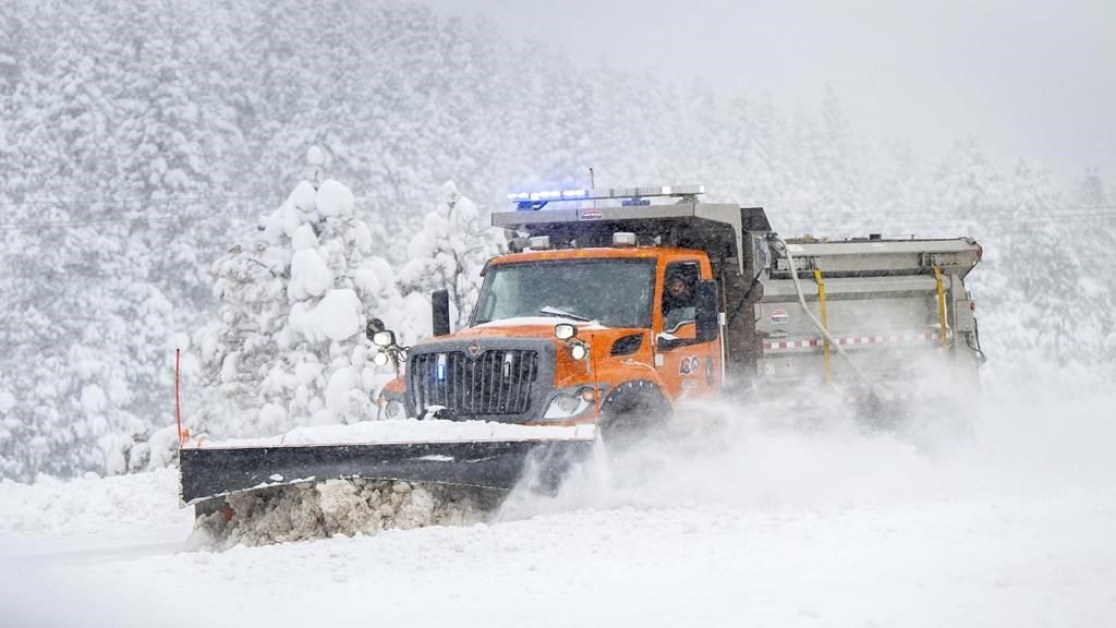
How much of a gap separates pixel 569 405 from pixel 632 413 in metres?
0.65

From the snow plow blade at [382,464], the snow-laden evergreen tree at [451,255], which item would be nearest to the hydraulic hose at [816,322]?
the snow plow blade at [382,464]

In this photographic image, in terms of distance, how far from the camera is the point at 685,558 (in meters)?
8.35

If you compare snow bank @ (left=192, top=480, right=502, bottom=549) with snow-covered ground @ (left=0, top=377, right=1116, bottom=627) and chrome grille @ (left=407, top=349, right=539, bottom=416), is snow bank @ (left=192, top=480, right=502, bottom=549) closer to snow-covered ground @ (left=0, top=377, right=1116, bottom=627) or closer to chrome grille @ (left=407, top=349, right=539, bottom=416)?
snow-covered ground @ (left=0, top=377, right=1116, bottom=627)

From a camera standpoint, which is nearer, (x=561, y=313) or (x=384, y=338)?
(x=561, y=313)

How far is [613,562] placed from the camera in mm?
8344

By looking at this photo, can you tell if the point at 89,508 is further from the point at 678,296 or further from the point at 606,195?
the point at 678,296

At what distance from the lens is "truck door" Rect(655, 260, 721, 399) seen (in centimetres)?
1165

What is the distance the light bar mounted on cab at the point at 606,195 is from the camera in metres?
12.6

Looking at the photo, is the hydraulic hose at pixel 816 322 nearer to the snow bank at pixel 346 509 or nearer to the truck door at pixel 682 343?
the truck door at pixel 682 343

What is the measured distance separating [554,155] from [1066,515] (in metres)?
48.7

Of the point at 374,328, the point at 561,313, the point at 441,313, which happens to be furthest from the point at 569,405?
the point at 441,313

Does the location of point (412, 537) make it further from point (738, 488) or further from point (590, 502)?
point (738, 488)

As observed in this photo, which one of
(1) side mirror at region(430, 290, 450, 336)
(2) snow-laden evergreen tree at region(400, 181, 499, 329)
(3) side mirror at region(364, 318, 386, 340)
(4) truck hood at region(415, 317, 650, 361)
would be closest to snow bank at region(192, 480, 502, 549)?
(4) truck hood at region(415, 317, 650, 361)

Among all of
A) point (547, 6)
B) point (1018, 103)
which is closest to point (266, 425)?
point (547, 6)
